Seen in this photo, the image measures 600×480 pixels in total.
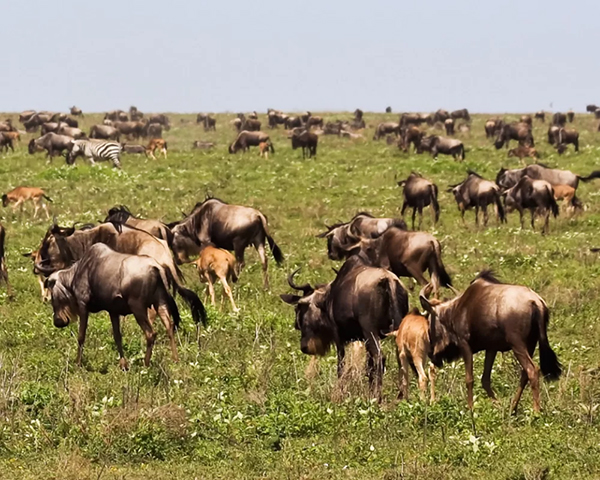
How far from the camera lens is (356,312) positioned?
36.6 feet

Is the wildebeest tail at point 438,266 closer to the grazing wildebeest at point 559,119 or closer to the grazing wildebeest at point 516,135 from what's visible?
the grazing wildebeest at point 516,135

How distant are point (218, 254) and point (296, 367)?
5.15 metres

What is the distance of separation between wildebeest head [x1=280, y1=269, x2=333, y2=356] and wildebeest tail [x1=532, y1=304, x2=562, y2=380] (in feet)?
9.55

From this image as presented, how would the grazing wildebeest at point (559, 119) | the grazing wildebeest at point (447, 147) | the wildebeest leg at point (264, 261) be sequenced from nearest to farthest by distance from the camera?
1. the wildebeest leg at point (264, 261)
2. the grazing wildebeest at point (447, 147)
3. the grazing wildebeest at point (559, 119)

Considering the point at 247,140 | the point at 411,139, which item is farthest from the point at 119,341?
the point at 411,139

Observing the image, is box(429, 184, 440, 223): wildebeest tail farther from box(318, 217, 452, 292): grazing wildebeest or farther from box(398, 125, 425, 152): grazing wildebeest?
box(398, 125, 425, 152): grazing wildebeest

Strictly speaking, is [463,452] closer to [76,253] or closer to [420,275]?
[420,275]

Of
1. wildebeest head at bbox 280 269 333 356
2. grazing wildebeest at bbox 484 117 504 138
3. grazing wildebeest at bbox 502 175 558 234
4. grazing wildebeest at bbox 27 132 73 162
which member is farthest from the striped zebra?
wildebeest head at bbox 280 269 333 356

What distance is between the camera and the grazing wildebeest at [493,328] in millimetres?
9773

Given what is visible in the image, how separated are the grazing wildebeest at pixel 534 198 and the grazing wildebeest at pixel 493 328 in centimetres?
1430

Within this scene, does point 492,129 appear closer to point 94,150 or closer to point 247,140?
point 247,140

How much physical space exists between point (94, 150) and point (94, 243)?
85.8 ft

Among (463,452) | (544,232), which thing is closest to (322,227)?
(544,232)

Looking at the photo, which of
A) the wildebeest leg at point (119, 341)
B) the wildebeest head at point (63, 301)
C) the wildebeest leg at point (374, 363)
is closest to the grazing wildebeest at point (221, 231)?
the wildebeest head at point (63, 301)
